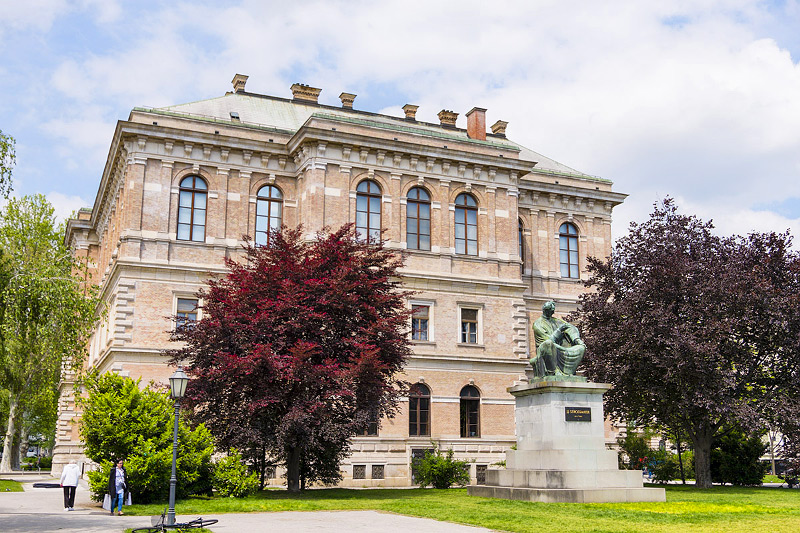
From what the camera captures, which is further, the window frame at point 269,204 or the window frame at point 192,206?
the window frame at point 269,204

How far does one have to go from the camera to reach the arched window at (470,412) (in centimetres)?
4022

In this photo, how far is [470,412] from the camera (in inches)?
1594

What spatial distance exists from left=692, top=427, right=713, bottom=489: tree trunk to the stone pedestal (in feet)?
40.2

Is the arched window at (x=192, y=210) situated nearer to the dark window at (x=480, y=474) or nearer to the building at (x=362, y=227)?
the building at (x=362, y=227)

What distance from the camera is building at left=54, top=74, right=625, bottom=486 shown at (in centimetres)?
3766

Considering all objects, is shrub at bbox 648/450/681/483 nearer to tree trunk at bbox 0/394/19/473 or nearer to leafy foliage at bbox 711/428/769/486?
leafy foliage at bbox 711/428/769/486

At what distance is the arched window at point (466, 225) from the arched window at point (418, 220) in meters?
1.74

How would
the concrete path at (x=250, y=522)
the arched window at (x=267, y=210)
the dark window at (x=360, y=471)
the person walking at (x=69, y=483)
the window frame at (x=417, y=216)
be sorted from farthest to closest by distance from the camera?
the window frame at (x=417, y=216)
the arched window at (x=267, y=210)
the dark window at (x=360, y=471)
the person walking at (x=69, y=483)
the concrete path at (x=250, y=522)

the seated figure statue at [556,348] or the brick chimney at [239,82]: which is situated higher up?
the brick chimney at [239,82]

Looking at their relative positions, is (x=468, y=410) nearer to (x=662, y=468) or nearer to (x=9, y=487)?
(x=662, y=468)

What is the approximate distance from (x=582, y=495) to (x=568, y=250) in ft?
93.3

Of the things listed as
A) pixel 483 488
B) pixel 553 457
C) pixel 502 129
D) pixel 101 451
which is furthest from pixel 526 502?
pixel 502 129

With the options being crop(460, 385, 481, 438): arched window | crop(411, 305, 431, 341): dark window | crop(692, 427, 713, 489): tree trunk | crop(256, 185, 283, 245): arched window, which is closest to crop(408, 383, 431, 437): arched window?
crop(460, 385, 481, 438): arched window

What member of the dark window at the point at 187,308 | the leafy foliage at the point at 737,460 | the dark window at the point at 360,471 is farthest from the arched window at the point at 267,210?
the leafy foliage at the point at 737,460
